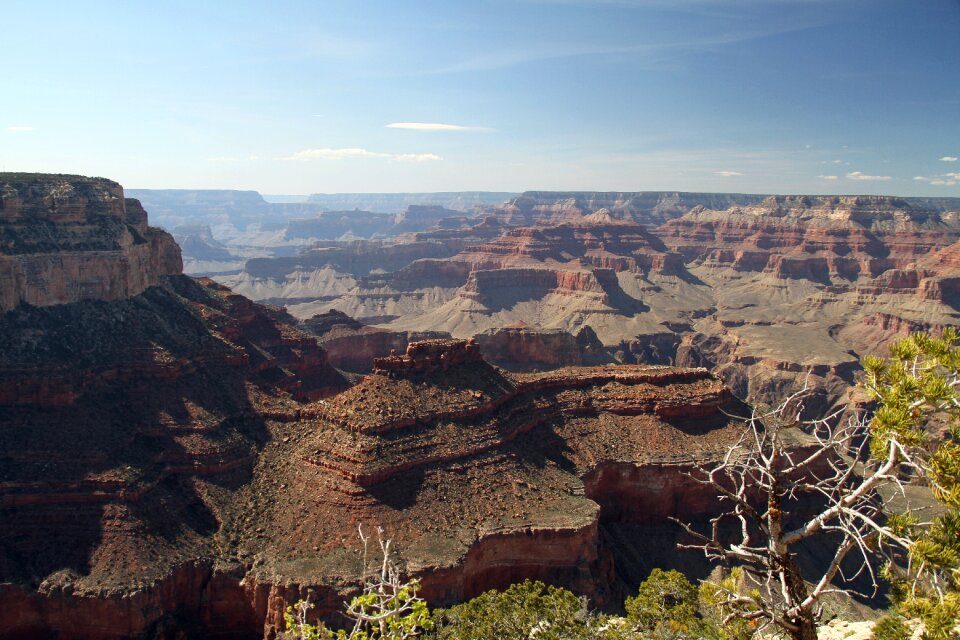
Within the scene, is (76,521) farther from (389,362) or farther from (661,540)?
(661,540)

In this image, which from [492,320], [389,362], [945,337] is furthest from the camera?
[492,320]

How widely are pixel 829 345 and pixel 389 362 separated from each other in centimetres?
12225

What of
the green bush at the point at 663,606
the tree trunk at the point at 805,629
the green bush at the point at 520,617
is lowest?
the green bush at the point at 520,617

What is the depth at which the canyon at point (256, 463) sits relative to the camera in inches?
1503

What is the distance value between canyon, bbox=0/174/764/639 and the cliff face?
22cm

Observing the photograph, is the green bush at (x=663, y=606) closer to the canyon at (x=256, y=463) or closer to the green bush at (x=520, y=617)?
the green bush at (x=520, y=617)

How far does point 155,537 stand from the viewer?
4031 centimetres

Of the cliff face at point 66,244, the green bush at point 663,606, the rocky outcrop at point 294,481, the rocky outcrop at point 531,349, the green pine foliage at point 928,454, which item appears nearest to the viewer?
the green pine foliage at point 928,454

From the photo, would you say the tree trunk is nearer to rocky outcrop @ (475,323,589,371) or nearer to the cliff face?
the cliff face

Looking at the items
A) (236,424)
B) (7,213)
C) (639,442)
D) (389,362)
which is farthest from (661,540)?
(7,213)

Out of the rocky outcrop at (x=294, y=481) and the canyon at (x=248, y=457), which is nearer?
the rocky outcrop at (x=294, y=481)

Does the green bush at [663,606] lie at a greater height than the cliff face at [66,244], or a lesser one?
lesser

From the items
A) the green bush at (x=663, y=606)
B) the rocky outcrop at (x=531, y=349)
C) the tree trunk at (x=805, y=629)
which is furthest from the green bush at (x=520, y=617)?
the rocky outcrop at (x=531, y=349)

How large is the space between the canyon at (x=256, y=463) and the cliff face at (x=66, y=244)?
218mm
